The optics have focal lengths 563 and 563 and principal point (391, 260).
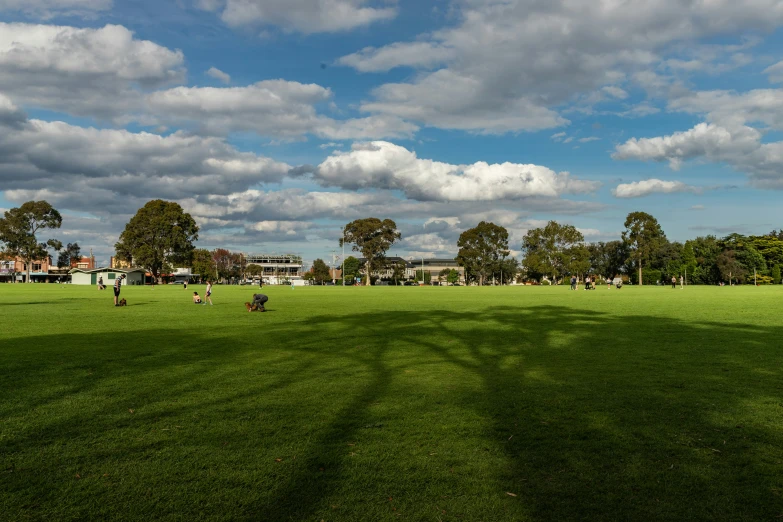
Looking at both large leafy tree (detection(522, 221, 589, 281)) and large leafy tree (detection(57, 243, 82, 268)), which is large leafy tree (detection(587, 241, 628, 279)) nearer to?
large leafy tree (detection(522, 221, 589, 281))

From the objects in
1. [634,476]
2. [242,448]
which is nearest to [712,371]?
[634,476]

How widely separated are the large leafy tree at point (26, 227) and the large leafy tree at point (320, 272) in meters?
78.2

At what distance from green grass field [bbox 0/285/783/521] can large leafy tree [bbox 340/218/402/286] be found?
108m

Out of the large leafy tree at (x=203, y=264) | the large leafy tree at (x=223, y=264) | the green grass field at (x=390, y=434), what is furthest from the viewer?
the large leafy tree at (x=223, y=264)

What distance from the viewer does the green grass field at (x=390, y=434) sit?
14.6 ft

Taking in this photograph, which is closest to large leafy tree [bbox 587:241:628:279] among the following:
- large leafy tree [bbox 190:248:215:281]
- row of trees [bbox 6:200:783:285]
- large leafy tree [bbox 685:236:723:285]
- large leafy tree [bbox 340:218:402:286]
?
row of trees [bbox 6:200:783:285]

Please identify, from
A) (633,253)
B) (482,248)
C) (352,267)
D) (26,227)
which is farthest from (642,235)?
(26,227)

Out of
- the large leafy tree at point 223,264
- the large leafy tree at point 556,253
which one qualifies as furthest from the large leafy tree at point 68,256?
the large leafy tree at point 556,253

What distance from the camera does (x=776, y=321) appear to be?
20.9 metres

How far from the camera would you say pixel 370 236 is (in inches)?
4803

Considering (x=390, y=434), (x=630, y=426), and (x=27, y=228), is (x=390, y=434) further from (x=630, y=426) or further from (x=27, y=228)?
(x=27, y=228)

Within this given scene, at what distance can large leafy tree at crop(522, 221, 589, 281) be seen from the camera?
119 metres

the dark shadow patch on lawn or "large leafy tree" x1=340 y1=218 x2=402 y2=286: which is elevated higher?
"large leafy tree" x1=340 y1=218 x2=402 y2=286

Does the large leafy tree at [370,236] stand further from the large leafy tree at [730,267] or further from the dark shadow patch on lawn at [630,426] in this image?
the dark shadow patch on lawn at [630,426]
